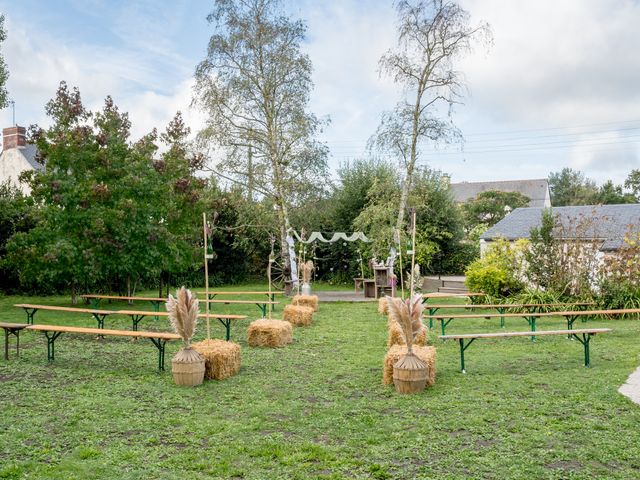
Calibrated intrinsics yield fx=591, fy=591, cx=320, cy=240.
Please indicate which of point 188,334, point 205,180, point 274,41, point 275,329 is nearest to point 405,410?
point 188,334

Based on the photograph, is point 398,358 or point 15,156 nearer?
point 398,358

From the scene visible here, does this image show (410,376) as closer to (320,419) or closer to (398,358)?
(398,358)

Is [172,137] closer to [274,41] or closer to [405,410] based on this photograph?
[274,41]

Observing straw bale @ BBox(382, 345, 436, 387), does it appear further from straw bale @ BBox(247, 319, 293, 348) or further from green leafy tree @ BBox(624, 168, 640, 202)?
green leafy tree @ BBox(624, 168, 640, 202)

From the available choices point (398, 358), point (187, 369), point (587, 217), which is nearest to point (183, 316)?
point (187, 369)

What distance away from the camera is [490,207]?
1644 inches

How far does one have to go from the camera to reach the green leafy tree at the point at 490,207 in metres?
41.2

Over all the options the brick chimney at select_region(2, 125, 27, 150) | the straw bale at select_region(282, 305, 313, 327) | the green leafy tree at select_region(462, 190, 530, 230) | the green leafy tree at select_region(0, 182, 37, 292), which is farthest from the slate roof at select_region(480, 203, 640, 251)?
the brick chimney at select_region(2, 125, 27, 150)

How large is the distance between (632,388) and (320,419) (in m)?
Answer: 3.49

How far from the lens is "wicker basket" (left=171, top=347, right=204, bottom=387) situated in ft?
22.7

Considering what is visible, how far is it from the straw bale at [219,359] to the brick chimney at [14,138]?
80.6 ft

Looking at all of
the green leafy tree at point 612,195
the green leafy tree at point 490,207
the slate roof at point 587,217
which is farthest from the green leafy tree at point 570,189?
the slate roof at point 587,217

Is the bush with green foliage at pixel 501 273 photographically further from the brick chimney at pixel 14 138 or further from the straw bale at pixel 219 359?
the brick chimney at pixel 14 138

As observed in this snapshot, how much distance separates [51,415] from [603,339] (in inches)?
337
